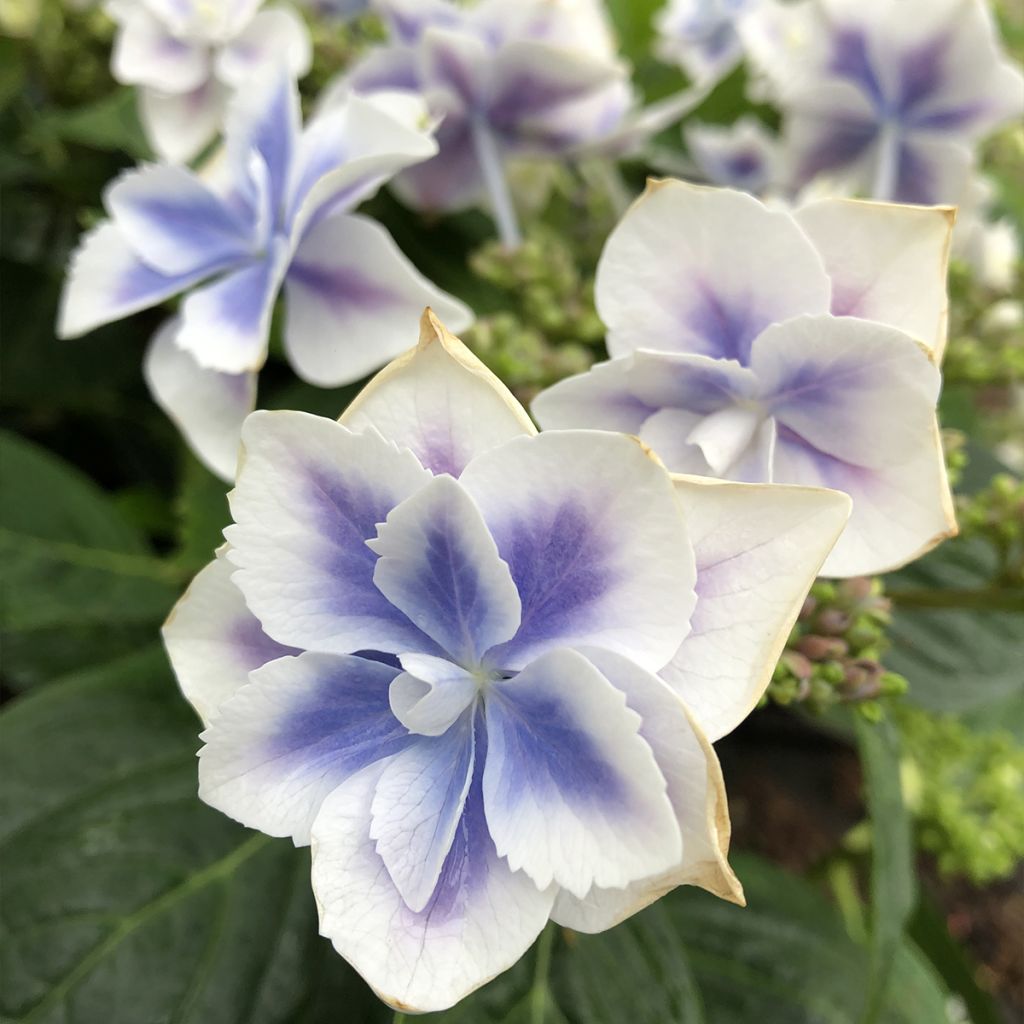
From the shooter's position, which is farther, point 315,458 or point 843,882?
point 843,882

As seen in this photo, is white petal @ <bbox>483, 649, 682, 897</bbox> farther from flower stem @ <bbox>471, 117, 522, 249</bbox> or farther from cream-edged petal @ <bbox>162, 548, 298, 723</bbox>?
flower stem @ <bbox>471, 117, 522, 249</bbox>

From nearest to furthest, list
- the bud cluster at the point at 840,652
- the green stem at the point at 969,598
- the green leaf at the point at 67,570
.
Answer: the bud cluster at the point at 840,652 → the green stem at the point at 969,598 → the green leaf at the point at 67,570

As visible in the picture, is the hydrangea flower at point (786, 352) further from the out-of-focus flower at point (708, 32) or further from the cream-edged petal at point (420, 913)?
the out-of-focus flower at point (708, 32)

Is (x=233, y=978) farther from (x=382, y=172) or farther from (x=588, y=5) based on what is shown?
(x=588, y=5)

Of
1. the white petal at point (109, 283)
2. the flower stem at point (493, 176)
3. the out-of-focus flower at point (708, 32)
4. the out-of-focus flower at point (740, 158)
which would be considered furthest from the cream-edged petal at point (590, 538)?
the out-of-focus flower at point (708, 32)

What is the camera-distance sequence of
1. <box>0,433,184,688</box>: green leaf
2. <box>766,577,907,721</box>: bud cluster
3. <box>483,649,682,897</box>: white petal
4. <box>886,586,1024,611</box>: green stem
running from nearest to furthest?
<box>483,649,682,897</box>: white petal
<box>766,577,907,721</box>: bud cluster
<box>886,586,1024,611</box>: green stem
<box>0,433,184,688</box>: green leaf

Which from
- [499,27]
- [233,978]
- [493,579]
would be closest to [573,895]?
[493,579]

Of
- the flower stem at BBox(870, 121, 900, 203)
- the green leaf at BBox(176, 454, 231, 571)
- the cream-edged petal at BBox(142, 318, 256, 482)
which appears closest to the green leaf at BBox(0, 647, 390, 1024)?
the green leaf at BBox(176, 454, 231, 571)

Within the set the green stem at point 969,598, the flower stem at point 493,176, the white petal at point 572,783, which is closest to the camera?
the white petal at point 572,783
